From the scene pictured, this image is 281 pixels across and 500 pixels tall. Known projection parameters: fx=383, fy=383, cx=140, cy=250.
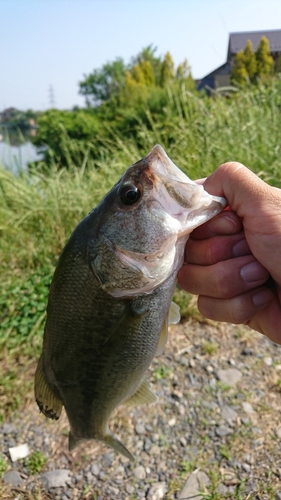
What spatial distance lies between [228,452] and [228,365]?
2.79 ft

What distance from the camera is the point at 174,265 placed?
1486 millimetres

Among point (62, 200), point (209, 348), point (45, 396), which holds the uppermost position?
point (62, 200)

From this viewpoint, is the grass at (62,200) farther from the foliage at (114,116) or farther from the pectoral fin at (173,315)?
the foliage at (114,116)

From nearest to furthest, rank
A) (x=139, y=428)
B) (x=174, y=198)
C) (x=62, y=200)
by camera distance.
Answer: (x=174, y=198) < (x=139, y=428) < (x=62, y=200)

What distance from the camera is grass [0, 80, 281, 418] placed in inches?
152

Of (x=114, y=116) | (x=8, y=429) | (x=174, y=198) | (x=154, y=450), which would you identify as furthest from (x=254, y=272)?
(x=114, y=116)

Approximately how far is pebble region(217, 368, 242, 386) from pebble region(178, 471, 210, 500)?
839 mm

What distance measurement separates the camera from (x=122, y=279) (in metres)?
1.47

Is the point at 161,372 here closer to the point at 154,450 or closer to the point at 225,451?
the point at 154,450

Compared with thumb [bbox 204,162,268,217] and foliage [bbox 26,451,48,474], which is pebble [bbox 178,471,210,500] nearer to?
foliage [bbox 26,451,48,474]

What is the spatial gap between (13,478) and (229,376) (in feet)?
5.96

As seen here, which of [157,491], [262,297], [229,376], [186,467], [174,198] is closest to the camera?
[174,198]

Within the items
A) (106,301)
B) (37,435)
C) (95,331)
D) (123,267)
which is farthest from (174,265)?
(37,435)

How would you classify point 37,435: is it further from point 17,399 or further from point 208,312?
point 208,312
